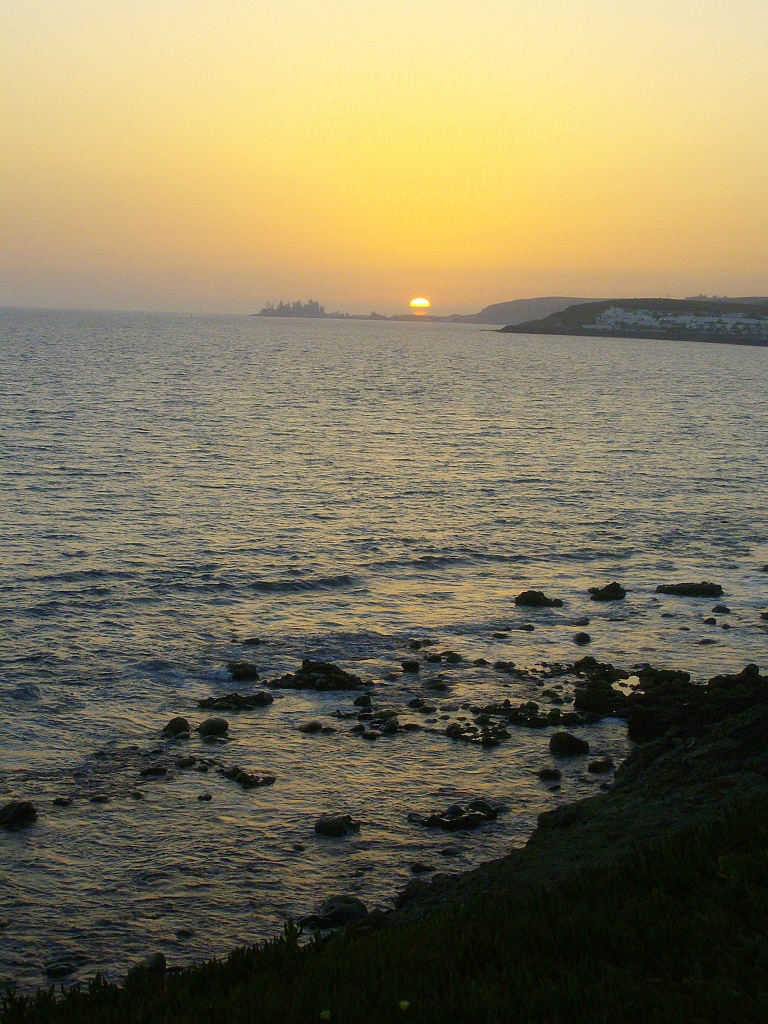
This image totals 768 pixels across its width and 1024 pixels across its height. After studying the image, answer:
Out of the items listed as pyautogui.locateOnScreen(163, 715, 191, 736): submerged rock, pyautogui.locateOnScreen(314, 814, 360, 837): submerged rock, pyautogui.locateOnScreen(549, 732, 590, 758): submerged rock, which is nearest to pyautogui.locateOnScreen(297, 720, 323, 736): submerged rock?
pyautogui.locateOnScreen(163, 715, 191, 736): submerged rock

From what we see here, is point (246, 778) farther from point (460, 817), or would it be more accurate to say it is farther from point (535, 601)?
point (535, 601)

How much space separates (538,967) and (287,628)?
57.5ft

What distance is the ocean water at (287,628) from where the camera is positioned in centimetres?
1321

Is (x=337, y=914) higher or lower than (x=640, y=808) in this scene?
lower

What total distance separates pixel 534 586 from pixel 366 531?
8.66 meters

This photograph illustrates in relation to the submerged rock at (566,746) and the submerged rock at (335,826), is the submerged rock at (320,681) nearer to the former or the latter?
the submerged rock at (566,746)

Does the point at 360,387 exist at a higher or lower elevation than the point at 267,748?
higher

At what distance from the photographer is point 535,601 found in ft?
87.4

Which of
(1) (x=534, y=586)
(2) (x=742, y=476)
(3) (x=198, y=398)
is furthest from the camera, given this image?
(3) (x=198, y=398)

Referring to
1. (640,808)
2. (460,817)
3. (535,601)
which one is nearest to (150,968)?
(460,817)

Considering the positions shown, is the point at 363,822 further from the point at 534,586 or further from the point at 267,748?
the point at 534,586

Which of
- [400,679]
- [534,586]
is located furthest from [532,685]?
[534,586]

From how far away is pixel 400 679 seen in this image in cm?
2088

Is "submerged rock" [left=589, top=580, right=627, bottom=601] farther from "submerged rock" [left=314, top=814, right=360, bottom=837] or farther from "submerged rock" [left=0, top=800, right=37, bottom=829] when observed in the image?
"submerged rock" [left=0, top=800, right=37, bottom=829]
